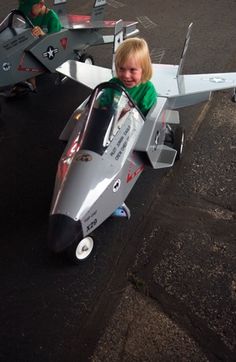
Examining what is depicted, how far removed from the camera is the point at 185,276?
98.4 inches

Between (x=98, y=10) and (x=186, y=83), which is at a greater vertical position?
(x=98, y=10)

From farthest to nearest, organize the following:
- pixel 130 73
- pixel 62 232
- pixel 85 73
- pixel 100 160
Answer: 1. pixel 85 73
2. pixel 130 73
3. pixel 100 160
4. pixel 62 232

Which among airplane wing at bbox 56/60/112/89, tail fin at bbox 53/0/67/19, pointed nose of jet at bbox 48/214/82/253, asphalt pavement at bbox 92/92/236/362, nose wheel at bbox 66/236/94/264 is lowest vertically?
asphalt pavement at bbox 92/92/236/362

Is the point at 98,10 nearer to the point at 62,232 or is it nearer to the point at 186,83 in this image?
the point at 186,83

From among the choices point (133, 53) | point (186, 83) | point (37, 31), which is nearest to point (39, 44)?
point (37, 31)

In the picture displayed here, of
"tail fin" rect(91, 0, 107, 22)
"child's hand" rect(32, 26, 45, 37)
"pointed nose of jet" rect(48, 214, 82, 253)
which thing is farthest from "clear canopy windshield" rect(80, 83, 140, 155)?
"tail fin" rect(91, 0, 107, 22)

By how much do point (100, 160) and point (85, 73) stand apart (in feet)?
4.74

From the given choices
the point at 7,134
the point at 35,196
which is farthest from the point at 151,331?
the point at 7,134

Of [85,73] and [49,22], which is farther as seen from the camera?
[49,22]

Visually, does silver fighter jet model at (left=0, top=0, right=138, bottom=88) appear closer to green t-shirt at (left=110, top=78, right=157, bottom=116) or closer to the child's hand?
the child's hand

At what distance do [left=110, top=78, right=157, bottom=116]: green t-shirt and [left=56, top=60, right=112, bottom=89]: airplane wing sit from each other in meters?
0.68

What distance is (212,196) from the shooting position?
3051mm

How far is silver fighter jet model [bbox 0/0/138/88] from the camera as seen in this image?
3.80 metres

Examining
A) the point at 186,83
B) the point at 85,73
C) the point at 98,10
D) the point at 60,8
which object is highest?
the point at 60,8
